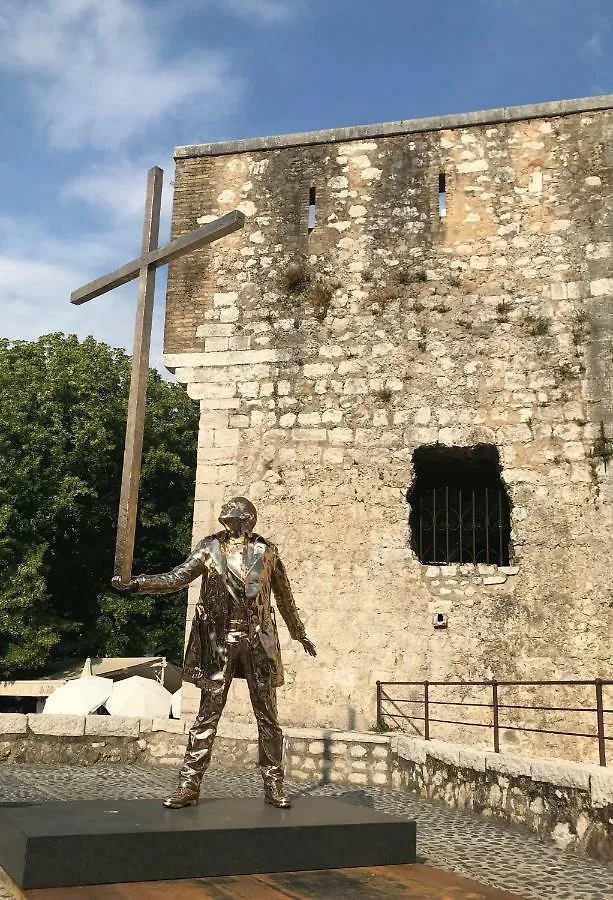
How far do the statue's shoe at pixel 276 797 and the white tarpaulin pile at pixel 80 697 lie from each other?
7.54 meters

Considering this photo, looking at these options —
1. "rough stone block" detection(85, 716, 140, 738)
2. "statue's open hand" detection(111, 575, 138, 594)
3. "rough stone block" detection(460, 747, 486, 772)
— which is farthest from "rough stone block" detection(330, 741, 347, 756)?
"statue's open hand" detection(111, 575, 138, 594)

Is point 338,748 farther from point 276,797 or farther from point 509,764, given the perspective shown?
point 276,797

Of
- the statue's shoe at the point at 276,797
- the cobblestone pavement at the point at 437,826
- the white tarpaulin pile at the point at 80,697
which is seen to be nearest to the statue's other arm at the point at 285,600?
the statue's shoe at the point at 276,797

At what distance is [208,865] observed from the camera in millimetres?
3789

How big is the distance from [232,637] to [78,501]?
15.5 m

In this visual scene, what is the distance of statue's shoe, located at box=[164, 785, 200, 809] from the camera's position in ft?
14.7

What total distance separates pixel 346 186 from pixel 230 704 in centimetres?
665

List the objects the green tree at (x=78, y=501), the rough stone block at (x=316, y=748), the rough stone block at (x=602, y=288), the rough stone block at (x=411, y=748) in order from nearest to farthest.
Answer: the rough stone block at (x=411, y=748)
the rough stone block at (x=316, y=748)
the rough stone block at (x=602, y=288)
the green tree at (x=78, y=501)

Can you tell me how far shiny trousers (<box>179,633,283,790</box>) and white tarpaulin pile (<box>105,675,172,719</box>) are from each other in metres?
6.97

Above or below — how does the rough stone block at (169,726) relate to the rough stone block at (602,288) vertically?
below

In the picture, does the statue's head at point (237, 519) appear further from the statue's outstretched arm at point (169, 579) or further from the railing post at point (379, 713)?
the railing post at point (379, 713)

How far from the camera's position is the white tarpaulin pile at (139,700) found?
37.6 ft

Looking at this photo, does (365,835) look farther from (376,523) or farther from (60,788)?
(376,523)

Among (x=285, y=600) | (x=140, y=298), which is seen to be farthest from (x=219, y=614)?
(x=140, y=298)
